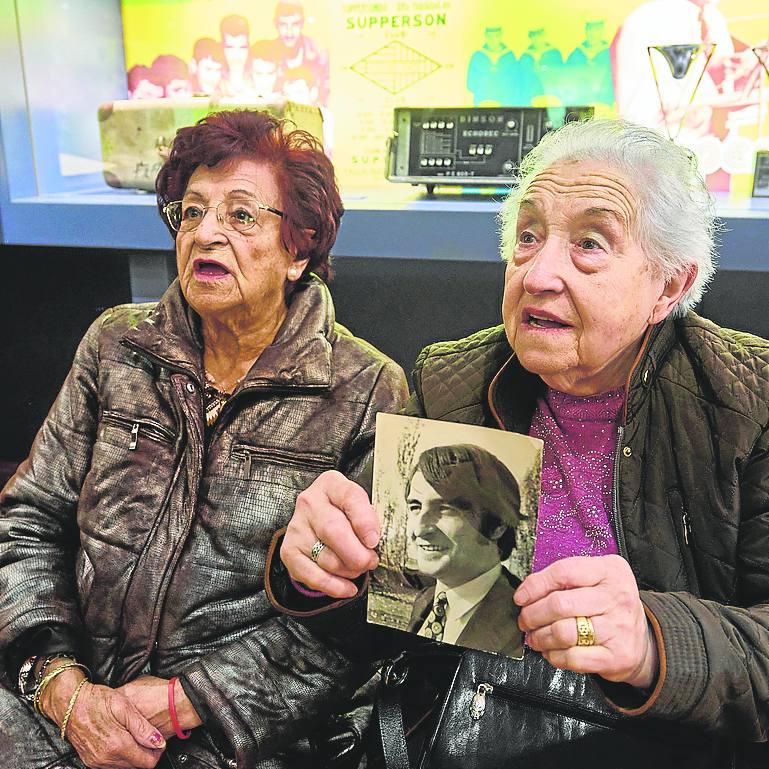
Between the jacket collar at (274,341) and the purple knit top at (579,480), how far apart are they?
455mm

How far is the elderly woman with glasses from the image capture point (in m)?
1.35

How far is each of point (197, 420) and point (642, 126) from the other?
904mm

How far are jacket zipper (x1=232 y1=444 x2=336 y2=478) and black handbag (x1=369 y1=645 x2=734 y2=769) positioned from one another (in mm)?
393

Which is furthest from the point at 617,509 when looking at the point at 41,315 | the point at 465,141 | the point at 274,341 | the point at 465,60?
the point at 41,315

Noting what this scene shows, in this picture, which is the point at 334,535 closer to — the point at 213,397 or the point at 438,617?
the point at 438,617

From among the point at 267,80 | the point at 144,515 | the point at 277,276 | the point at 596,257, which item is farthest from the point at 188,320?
the point at 267,80

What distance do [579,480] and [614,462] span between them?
0.21 ft

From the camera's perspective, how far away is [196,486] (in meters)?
1.42

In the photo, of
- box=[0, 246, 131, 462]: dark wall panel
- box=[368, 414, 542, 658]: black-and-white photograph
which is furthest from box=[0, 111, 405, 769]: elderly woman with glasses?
Result: box=[0, 246, 131, 462]: dark wall panel

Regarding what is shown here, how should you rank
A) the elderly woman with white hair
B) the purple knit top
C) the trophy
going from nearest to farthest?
the elderly woman with white hair
the purple knit top
the trophy

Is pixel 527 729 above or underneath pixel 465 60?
underneath

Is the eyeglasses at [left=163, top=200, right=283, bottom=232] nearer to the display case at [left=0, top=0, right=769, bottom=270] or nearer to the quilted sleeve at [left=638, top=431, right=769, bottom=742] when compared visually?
the display case at [left=0, top=0, right=769, bottom=270]

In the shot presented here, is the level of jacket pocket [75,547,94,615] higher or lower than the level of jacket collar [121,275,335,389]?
lower

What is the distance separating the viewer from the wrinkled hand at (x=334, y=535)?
1.05 meters
